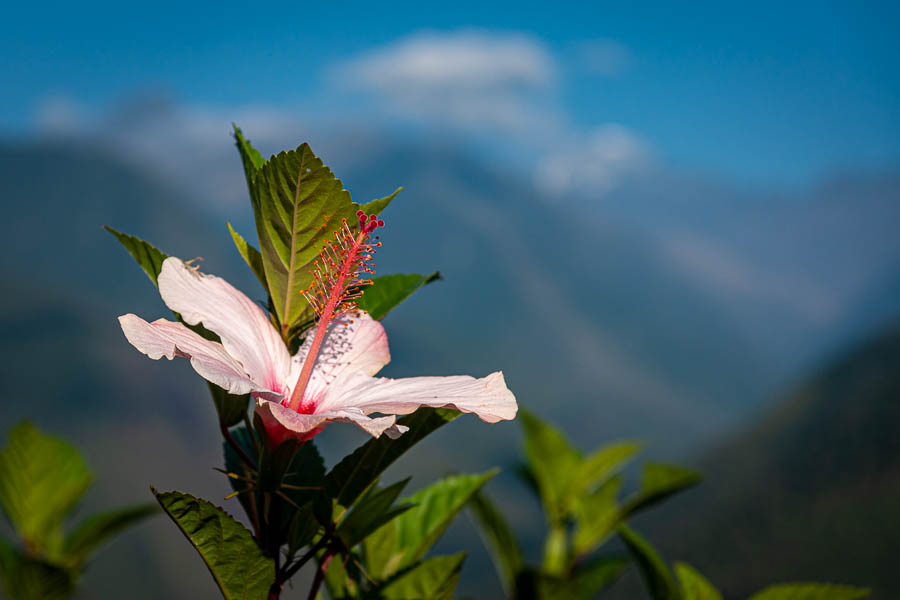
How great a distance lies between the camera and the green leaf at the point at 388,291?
0.60 m

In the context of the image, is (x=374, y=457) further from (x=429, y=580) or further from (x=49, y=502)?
(x=49, y=502)

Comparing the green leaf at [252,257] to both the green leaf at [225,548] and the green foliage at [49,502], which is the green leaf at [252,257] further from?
the green foliage at [49,502]

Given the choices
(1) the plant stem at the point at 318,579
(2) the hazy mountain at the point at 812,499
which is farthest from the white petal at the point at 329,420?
(2) the hazy mountain at the point at 812,499

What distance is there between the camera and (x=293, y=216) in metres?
0.49

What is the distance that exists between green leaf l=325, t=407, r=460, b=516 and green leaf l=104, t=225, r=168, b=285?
22 centimetres

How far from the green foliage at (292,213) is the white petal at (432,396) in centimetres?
9

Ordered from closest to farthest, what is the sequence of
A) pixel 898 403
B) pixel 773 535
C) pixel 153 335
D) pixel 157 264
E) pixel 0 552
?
pixel 153 335 → pixel 157 264 → pixel 0 552 → pixel 773 535 → pixel 898 403

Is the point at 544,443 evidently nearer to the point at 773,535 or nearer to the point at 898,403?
the point at 773,535

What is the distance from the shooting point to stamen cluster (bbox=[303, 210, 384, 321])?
513mm

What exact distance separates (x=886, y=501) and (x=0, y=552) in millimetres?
4000

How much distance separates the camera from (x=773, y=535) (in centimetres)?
377

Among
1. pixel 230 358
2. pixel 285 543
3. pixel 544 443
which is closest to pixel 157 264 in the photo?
pixel 230 358

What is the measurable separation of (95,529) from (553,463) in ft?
2.83

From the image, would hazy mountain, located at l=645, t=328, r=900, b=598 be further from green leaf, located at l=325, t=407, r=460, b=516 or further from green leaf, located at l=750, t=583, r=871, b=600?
green leaf, located at l=325, t=407, r=460, b=516
